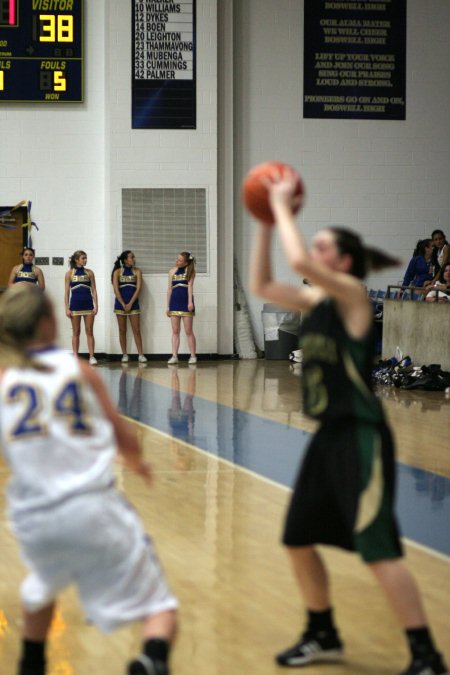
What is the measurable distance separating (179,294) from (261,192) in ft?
40.9

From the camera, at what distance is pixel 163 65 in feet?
53.0

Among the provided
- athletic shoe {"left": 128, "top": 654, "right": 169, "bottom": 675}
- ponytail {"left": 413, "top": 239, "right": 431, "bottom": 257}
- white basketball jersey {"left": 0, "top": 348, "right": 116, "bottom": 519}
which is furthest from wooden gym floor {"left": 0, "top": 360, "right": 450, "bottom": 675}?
ponytail {"left": 413, "top": 239, "right": 431, "bottom": 257}

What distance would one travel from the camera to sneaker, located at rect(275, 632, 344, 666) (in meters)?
3.68

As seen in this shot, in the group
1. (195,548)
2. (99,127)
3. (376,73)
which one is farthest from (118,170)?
(195,548)

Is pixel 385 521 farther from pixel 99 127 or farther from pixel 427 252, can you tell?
pixel 99 127

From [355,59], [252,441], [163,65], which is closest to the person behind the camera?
[252,441]

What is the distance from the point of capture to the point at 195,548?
5332 mm

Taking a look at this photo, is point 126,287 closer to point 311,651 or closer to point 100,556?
point 311,651

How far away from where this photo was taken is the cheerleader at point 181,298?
15953 millimetres

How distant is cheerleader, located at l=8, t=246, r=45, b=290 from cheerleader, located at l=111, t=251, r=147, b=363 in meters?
1.12

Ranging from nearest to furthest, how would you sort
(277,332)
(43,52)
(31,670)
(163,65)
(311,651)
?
(31,670), (311,651), (43,52), (163,65), (277,332)

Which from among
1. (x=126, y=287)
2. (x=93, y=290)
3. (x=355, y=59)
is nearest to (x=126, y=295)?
(x=126, y=287)

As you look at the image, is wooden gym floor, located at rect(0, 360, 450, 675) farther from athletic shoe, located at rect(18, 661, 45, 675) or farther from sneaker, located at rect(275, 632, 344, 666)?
athletic shoe, located at rect(18, 661, 45, 675)

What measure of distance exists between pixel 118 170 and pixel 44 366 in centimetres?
1360
